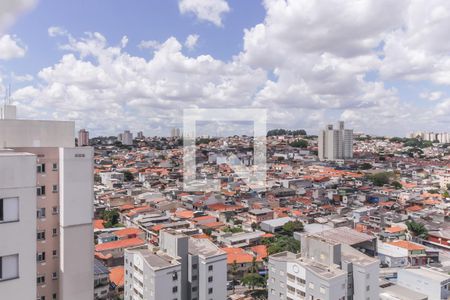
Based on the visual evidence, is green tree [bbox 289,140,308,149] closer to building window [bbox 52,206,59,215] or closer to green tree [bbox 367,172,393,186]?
green tree [bbox 367,172,393,186]

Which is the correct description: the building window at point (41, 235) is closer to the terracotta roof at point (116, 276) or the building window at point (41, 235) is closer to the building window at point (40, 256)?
the building window at point (40, 256)

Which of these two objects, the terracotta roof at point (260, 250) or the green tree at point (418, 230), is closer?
the terracotta roof at point (260, 250)

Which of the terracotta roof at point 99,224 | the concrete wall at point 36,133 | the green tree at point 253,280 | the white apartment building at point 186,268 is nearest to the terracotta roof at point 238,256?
the green tree at point 253,280

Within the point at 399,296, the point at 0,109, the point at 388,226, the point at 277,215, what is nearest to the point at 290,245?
the point at 399,296

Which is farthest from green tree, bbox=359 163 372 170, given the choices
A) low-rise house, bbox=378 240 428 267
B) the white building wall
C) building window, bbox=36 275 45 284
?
building window, bbox=36 275 45 284

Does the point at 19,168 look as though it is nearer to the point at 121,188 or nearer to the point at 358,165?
the point at 121,188

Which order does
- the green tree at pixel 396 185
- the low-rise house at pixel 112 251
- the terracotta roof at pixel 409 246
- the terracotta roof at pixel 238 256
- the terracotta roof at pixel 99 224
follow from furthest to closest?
the green tree at pixel 396 185 < the terracotta roof at pixel 99 224 < the terracotta roof at pixel 409 246 < the low-rise house at pixel 112 251 < the terracotta roof at pixel 238 256
